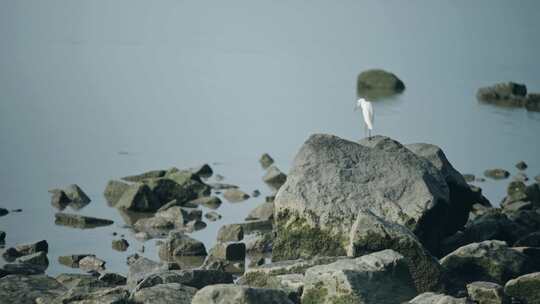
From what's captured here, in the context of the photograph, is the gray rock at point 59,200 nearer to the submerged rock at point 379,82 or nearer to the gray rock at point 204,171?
the gray rock at point 204,171

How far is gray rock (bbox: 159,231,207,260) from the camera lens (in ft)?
56.1

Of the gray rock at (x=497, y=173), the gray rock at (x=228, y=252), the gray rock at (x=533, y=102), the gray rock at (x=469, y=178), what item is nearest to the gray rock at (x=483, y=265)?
the gray rock at (x=228, y=252)

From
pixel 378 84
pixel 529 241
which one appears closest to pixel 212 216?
pixel 529 241

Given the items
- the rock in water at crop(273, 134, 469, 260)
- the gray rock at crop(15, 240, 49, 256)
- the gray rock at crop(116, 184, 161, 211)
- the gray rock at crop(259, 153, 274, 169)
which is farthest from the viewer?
the gray rock at crop(259, 153, 274, 169)

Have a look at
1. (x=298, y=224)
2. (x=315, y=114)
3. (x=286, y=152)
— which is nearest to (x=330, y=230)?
(x=298, y=224)

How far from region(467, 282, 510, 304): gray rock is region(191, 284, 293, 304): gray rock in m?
2.41

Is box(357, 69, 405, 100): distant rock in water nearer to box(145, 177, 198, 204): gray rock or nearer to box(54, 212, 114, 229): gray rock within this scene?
box(145, 177, 198, 204): gray rock

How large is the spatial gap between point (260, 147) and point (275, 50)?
3112cm

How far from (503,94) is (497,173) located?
1713 centimetres

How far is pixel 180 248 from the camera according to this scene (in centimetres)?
1711

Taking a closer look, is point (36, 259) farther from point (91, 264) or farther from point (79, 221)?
point (79, 221)

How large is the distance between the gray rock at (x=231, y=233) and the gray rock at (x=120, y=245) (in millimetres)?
1525

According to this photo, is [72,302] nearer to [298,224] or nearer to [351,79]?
[298,224]

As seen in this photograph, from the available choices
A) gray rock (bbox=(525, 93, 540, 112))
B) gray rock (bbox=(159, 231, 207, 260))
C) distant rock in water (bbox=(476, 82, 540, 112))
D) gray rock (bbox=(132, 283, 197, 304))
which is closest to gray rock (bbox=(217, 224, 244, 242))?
gray rock (bbox=(159, 231, 207, 260))
